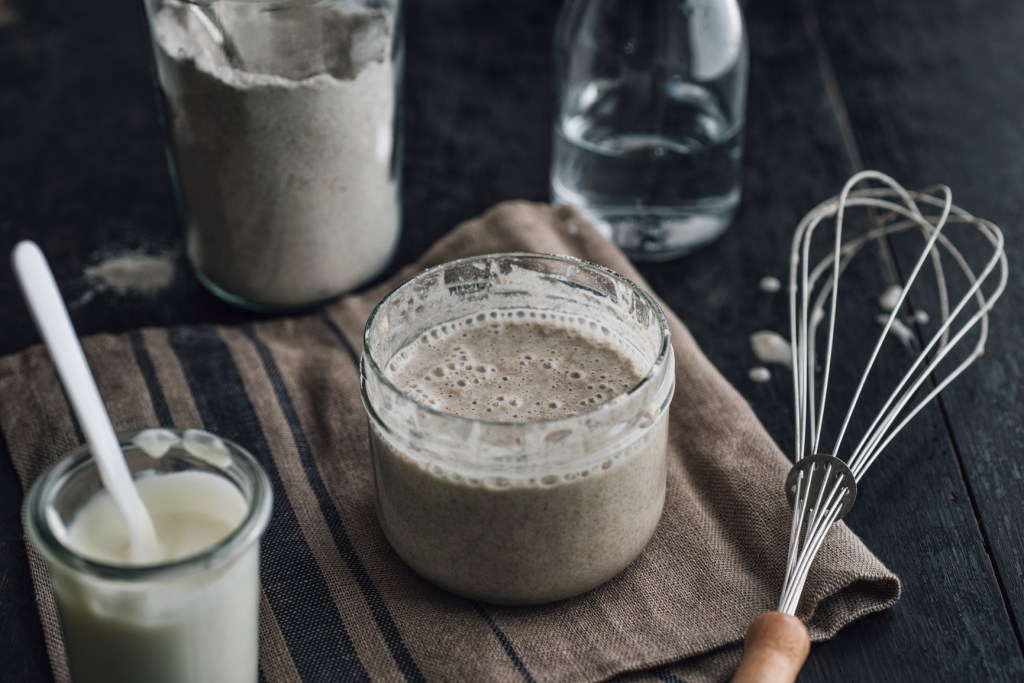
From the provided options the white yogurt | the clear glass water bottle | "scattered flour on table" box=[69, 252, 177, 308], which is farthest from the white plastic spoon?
the clear glass water bottle

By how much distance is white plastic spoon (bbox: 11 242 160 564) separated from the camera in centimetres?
61

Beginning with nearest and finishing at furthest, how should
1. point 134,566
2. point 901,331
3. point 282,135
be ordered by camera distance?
point 134,566
point 282,135
point 901,331

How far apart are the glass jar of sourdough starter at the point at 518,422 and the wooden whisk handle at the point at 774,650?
0.36 ft

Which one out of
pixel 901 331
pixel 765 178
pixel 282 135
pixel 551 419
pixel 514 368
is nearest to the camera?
pixel 551 419

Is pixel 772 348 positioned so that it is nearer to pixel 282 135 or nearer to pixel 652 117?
pixel 652 117

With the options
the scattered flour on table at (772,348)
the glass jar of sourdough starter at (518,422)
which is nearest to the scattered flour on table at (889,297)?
the scattered flour on table at (772,348)

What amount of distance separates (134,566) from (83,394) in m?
0.09

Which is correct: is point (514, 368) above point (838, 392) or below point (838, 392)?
above

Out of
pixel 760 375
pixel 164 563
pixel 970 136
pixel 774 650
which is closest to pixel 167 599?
pixel 164 563

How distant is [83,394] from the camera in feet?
2.09

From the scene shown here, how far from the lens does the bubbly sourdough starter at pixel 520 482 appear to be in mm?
745

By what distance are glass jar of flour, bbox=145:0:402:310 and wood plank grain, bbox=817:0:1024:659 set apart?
21.0 inches

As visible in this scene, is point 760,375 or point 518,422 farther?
point 760,375

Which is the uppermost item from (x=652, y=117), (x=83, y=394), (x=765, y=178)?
(x=83, y=394)
